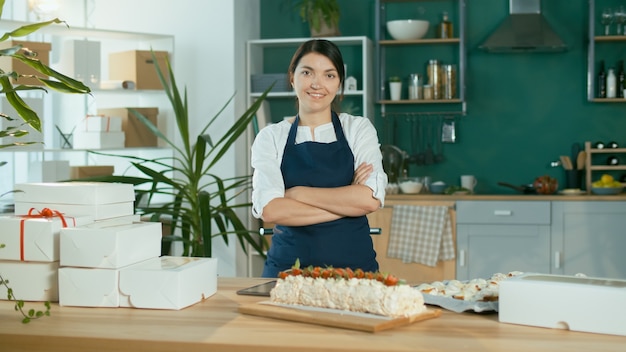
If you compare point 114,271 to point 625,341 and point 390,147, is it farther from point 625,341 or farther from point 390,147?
point 390,147

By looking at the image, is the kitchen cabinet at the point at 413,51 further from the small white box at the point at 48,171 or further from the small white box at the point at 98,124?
the small white box at the point at 48,171

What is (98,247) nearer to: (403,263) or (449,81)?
(403,263)

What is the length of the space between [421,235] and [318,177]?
2.61 metres

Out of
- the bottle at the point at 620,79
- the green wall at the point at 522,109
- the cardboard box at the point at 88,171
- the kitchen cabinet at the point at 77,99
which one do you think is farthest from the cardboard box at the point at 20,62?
the bottle at the point at 620,79

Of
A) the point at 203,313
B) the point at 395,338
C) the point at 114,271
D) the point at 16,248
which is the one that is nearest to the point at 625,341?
the point at 395,338

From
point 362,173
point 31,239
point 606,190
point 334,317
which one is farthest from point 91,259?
point 606,190

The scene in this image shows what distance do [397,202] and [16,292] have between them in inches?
139

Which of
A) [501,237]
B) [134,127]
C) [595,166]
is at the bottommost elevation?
[501,237]

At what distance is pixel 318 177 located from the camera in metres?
3.16

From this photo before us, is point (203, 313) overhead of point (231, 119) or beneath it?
beneath

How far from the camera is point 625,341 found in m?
1.97

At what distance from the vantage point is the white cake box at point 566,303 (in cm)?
202

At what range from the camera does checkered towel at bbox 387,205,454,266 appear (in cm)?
560

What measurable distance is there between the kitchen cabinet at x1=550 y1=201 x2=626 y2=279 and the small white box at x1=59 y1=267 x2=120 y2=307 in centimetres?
380
